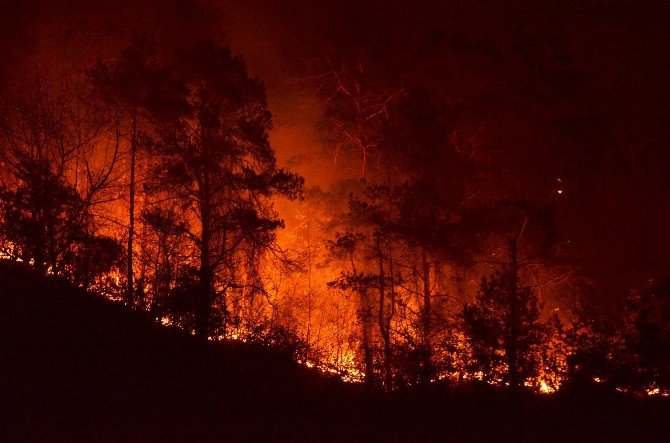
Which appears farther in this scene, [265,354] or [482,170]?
[482,170]

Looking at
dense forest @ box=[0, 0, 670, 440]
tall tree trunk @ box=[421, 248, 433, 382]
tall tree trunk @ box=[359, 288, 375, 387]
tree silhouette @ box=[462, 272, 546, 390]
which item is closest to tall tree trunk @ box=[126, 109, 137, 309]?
dense forest @ box=[0, 0, 670, 440]

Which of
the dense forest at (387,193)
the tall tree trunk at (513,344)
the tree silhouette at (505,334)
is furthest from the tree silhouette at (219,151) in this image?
the tall tree trunk at (513,344)

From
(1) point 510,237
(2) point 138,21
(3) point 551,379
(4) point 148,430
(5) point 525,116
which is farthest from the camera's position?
(2) point 138,21

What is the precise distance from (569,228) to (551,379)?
427 inches

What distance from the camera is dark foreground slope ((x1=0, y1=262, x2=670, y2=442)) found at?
7.21 metres

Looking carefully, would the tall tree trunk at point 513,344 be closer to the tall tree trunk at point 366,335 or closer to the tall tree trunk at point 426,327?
the tall tree trunk at point 426,327

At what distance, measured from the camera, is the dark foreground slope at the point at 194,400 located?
721 centimetres

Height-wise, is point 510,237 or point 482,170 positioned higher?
point 482,170

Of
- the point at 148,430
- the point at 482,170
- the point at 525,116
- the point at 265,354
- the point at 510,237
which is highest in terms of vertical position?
the point at 525,116

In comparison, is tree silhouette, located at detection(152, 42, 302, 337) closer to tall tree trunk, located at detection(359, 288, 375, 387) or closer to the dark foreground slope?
tall tree trunk, located at detection(359, 288, 375, 387)

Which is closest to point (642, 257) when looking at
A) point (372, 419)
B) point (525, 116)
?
point (525, 116)

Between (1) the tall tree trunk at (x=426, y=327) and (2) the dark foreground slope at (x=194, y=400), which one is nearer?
(2) the dark foreground slope at (x=194, y=400)

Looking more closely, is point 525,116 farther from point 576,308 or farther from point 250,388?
point 250,388

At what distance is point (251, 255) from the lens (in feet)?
53.9
